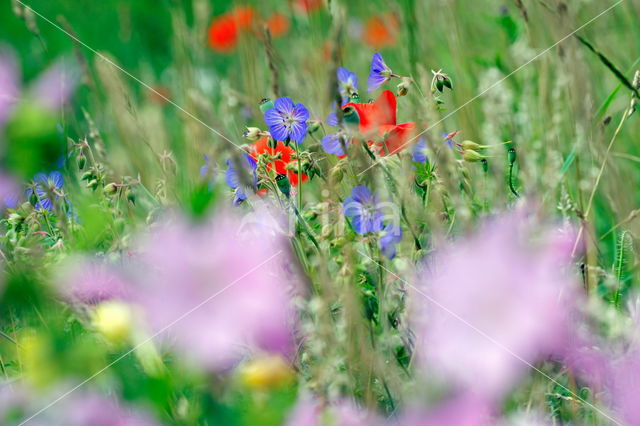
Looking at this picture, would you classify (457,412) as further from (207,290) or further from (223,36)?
(223,36)

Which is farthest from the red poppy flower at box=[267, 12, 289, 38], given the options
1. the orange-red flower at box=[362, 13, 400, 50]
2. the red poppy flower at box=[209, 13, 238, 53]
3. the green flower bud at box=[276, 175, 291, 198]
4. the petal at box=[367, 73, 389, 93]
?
the green flower bud at box=[276, 175, 291, 198]

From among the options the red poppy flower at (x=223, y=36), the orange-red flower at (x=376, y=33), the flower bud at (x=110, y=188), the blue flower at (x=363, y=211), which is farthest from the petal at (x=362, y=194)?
the red poppy flower at (x=223, y=36)

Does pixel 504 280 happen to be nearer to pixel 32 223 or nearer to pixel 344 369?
pixel 344 369

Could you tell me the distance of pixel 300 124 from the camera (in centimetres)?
63

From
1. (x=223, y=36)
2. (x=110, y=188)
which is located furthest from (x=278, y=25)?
(x=110, y=188)

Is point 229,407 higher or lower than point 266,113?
lower

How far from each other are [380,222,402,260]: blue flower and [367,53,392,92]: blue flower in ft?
0.56

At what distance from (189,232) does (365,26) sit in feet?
5.19

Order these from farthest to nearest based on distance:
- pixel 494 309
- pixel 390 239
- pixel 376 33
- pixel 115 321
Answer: pixel 376 33
pixel 390 239
pixel 115 321
pixel 494 309

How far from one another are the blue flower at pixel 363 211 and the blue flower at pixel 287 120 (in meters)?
0.07

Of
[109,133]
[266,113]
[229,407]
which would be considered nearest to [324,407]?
[229,407]

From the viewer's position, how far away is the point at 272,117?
2.06 feet

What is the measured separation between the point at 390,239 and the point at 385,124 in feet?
0.43

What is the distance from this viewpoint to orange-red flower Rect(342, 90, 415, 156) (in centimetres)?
64
